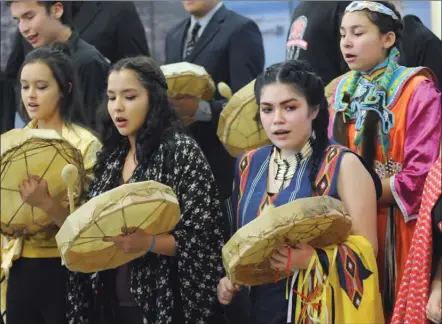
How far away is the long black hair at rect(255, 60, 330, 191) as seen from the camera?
2.93 meters

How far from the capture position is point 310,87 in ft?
9.64

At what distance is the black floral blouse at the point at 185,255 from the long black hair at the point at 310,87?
0.41m

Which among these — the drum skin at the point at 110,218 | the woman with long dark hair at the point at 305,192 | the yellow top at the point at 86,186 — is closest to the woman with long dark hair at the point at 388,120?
the woman with long dark hair at the point at 305,192

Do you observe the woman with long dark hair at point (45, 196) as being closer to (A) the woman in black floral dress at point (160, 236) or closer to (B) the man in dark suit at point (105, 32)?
(A) the woman in black floral dress at point (160, 236)

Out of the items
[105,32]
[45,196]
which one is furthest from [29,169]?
[105,32]

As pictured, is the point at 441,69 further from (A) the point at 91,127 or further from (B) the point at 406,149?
(A) the point at 91,127

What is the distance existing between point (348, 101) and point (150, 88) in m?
0.67

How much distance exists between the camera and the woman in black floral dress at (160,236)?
10.3ft

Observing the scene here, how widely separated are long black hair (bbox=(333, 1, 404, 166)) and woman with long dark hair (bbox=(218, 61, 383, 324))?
0.25m

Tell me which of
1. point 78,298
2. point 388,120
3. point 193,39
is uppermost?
point 193,39

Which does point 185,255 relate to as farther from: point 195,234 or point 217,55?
point 217,55

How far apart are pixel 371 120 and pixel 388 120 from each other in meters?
0.06

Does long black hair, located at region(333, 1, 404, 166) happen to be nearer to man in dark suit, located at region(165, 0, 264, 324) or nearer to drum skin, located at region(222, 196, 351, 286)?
drum skin, located at region(222, 196, 351, 286)

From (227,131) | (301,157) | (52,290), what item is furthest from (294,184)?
(52,290)
